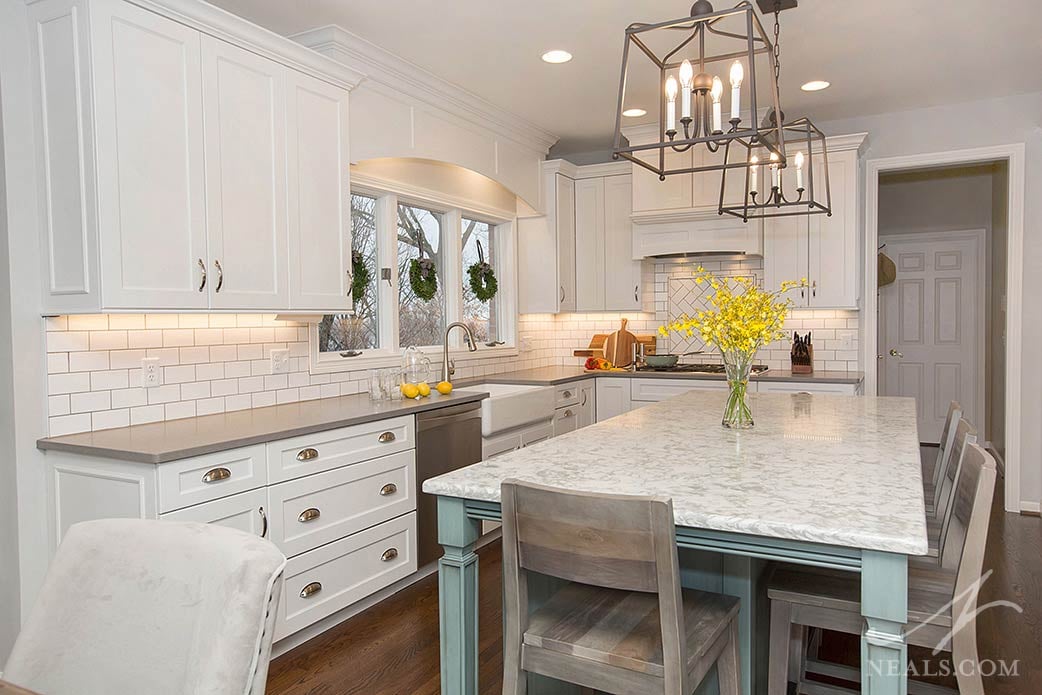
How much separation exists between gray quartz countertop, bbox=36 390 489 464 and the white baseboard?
2.51ft

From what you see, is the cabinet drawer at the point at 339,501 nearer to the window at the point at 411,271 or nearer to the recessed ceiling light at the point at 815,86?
the window at the point at 411,271

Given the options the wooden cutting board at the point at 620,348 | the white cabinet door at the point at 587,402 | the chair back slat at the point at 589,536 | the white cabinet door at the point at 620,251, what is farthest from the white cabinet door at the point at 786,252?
the chair back slat at the point at 589,536

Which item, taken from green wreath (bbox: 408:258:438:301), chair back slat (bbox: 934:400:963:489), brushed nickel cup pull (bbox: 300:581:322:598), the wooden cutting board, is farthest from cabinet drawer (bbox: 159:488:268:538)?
the wooden cutting board

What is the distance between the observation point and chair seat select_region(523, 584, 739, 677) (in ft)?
4.92

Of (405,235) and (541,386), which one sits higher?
(405,235)

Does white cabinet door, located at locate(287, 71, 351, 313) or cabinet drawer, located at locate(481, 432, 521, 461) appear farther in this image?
cabinet drawer, located at locate(481, 432, 521, 461)

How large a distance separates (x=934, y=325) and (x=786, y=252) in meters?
3.18

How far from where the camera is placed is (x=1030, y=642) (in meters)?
2.85

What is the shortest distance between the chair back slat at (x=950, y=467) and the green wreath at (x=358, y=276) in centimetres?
279

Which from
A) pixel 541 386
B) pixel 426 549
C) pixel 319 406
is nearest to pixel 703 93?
pixel 319 406

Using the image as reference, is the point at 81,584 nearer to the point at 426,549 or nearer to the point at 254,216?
Result: the point at 254,216

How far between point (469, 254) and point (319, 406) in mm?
1980

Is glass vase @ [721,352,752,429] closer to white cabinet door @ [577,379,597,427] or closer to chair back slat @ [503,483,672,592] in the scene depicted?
chair back slat @ [503,483,672,592]

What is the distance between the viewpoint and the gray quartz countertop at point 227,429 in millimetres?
2355
